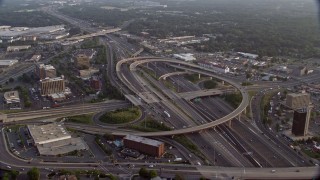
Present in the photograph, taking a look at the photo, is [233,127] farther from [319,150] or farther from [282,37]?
[282,37]

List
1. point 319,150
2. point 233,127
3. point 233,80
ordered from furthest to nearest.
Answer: point 233,80 → point 233,127 → point 319,150

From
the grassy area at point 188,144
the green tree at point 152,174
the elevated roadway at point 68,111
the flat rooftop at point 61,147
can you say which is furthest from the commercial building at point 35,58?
the green tree at point 152,174

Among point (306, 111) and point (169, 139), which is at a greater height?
point (306, 111)

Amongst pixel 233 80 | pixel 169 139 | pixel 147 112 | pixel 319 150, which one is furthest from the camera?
pixel 233 80

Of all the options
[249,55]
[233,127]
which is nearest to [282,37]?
[249,55]

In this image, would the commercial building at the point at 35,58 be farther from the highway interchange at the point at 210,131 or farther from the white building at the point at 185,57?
the white building at the point at 185,57

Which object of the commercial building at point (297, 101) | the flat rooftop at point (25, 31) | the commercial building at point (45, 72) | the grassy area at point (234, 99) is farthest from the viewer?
the flat rooftop at point (25, 31)

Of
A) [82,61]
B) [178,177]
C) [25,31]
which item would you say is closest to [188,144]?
[178,177]
